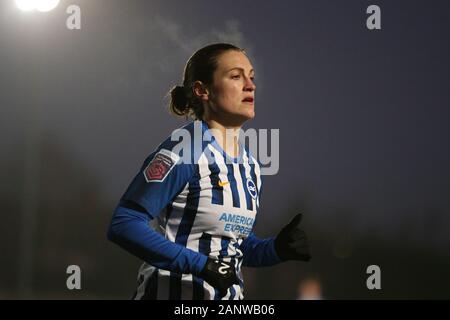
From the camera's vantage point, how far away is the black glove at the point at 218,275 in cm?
240

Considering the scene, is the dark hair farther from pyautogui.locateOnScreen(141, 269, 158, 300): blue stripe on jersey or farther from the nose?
pyautogui.locateOnScreen(141, 269, 158, 300): blue stripe on jersey

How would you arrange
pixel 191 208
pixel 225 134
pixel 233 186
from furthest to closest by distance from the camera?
pixel 225 134 < pixel 233 186 < pixel 191 208

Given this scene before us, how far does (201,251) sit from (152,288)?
256 millimetres

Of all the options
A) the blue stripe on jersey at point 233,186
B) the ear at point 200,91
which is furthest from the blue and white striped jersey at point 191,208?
the ear at point 200,91

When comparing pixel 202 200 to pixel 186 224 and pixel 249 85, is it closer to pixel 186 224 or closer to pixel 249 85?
pixel 186 224

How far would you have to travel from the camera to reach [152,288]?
8.44 ft

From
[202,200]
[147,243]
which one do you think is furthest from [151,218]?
[202,200]

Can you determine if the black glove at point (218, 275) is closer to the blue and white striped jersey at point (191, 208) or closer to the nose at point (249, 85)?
the blue and white striped jersey at point (191, 208)

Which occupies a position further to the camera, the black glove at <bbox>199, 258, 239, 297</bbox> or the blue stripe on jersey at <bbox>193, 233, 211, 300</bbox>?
the blue stripe on jersey at <bbox>193, 233, 211, 300</bbox>

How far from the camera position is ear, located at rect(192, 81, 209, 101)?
9.02 feet

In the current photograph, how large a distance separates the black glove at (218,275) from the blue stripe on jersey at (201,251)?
10cm

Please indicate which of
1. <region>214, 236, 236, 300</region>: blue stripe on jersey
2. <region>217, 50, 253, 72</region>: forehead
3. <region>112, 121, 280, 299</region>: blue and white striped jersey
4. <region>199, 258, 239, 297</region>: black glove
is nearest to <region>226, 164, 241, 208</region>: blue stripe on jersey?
<region>112, 121, 280, 299</region>: blue and white striped jersey

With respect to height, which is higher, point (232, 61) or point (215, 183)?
point (232, 61)
